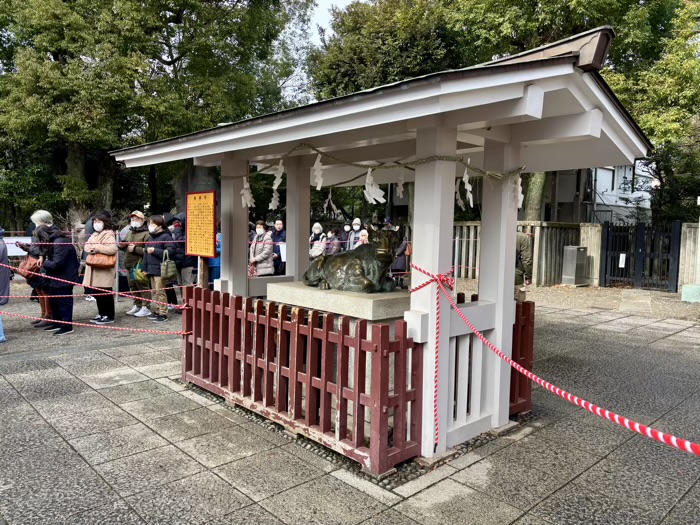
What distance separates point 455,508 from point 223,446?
171cm

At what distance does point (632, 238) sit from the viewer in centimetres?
1456

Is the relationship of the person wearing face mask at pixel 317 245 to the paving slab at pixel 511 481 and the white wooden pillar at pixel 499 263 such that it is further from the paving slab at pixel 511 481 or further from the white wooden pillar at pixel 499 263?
the paving slab at pixel 511 481

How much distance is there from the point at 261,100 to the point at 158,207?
29.7 feet

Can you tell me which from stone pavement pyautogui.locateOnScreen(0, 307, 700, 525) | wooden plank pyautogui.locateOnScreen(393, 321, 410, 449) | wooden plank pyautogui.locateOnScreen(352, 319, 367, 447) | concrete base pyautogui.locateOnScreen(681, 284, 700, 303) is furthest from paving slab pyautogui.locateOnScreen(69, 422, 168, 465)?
concrete base pyautogui.locateOnScreen(681, 284, 700, 303)

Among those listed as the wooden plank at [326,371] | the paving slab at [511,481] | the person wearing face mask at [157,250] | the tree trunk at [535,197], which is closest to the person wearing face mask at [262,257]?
the person wearing face mask at [157,250]

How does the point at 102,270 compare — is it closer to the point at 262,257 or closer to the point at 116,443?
the point at 262,257

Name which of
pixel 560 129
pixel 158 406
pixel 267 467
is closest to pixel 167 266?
pixel 158 406

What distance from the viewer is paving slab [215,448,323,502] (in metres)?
3.05

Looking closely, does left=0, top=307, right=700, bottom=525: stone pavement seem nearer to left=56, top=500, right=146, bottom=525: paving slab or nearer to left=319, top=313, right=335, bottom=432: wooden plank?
left=56, top=500, right=146, bottom=525: paving slab

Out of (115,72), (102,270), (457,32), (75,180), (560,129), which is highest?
(457,32)

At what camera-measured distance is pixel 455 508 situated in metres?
Result: 2.88

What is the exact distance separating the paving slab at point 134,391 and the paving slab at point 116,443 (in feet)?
2.38

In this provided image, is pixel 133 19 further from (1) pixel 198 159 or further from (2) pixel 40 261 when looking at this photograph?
(1) pixel 198 159

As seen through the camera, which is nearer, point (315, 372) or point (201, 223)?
point (315, 372)
